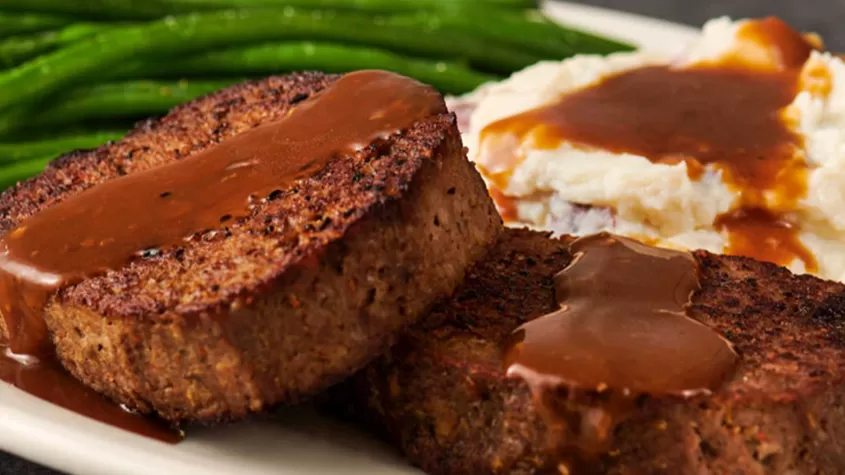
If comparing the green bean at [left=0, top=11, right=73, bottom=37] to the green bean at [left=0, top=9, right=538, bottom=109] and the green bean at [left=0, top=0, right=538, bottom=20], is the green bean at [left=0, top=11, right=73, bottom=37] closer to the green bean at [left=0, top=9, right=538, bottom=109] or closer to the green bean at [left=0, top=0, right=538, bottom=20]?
the green bean at [left=0, top=0, right=538, bottom=20]

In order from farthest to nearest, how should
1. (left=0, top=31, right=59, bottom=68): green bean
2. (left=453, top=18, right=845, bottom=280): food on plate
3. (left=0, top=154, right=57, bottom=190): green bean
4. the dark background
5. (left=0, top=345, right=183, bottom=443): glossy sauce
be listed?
1. the dark background
2. (left=0, top=31, right=59, bottom=68): green bean
3. (left=0, top=154, right=57, bottom=190): green bean
4. (left=453, top=18, right=845, bottom=280): food on plate
5. (left=0, top=345, right=183, bottom=443): glossy sauce

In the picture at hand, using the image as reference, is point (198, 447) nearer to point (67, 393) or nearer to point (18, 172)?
point (67, 393)

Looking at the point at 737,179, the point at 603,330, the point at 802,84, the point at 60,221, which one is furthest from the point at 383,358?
the point at 802,84

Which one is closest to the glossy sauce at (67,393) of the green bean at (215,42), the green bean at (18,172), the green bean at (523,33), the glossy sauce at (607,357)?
the glossy sauce at (607,357)

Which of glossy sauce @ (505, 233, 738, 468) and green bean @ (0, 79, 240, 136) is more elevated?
glossy sauce @ (505, 233, 738, 468)

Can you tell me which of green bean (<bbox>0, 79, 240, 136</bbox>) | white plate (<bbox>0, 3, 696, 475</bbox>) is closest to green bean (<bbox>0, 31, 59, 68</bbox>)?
green bean (<bbox>0, 79, 240, 136</bbox>)

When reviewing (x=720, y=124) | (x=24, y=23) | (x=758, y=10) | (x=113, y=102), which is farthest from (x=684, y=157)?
(x=758, y=10)

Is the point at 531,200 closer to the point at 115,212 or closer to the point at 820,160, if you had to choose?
the point at 820,160
